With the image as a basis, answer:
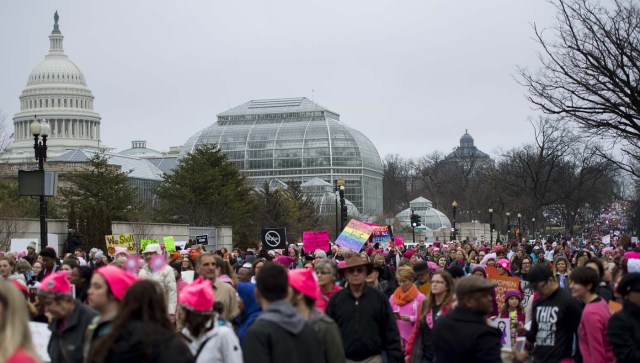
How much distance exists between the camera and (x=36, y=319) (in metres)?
11.5

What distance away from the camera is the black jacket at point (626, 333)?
9688mm

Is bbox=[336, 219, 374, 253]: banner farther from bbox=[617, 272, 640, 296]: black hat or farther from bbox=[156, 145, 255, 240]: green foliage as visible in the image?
bbox=[156, 145, 255, 240]: green foliage

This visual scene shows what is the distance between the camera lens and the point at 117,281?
7.81 meters

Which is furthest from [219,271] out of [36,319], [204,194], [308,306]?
[204,194]

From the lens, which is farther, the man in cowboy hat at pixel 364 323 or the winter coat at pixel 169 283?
the winter coat at pixel 169 283

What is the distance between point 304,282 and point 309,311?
31cm

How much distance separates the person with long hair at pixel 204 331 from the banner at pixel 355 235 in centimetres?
2263

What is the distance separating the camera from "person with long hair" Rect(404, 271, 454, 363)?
39.0 ft

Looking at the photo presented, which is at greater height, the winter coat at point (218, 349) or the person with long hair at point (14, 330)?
the person with long hair at point (14, 330)

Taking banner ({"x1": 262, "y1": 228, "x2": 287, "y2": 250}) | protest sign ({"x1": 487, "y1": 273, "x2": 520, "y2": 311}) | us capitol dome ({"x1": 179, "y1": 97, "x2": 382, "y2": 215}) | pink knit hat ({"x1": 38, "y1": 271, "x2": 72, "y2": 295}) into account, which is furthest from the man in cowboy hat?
us capitol dome ({"x1": 179, "y1": 97, "x2": 382, "y2": 215})

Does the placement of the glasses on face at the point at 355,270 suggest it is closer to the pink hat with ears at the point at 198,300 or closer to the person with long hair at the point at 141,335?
the pink hat with ears at the point at 198,300

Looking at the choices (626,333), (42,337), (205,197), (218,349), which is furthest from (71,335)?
(205,197)

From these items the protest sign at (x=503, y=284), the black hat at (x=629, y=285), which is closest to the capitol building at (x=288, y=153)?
the protest sign at (x=503, y=284)

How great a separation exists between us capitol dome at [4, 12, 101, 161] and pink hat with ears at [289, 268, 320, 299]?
171 metres
